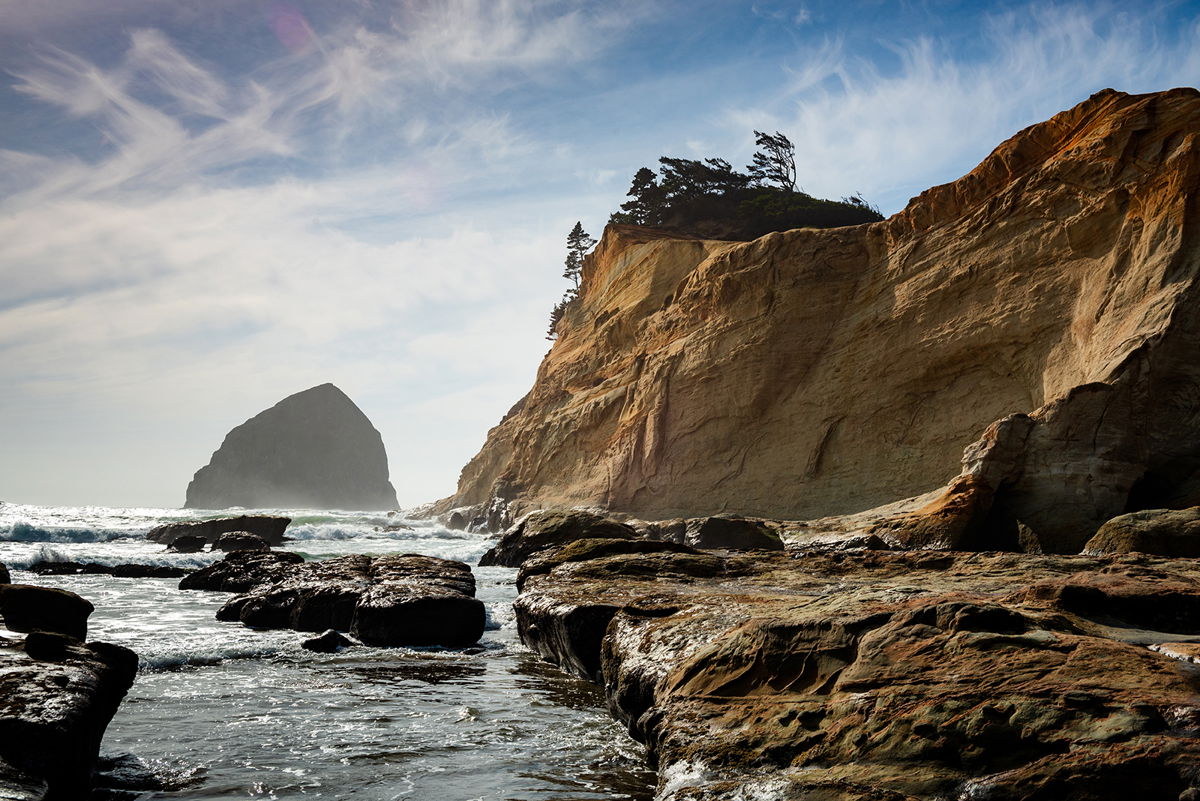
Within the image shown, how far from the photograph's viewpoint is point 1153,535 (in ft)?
41.8

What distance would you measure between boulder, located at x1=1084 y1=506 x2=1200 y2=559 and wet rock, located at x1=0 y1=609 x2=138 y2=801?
13048mm

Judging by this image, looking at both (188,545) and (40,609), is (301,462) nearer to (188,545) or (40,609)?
(188,545)

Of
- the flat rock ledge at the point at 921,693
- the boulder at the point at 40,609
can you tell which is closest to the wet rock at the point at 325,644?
the boulder at the point at 40,609

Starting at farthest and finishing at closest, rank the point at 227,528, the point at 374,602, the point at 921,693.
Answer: the point at 227,528 < the point at 374,602 < the point at 921,693

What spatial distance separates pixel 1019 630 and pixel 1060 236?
930 inches

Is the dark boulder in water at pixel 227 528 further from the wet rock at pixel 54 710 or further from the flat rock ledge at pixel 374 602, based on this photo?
the wet rock at pixel 54 710

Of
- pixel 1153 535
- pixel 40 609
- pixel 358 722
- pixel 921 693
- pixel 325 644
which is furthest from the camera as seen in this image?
pixel 1153 535

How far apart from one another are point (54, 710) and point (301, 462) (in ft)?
507

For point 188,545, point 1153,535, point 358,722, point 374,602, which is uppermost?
point 1153,535

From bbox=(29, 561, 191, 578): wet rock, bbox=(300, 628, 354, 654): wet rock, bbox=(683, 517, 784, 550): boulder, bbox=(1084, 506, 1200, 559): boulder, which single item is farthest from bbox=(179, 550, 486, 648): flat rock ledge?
bbox=(1084, 506, 1200, 559): boulder

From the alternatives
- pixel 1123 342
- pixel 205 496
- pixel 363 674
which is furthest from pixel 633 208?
pixel 205 496

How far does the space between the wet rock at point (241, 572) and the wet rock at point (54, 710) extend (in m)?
9.80

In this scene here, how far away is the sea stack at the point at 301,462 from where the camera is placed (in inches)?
5684

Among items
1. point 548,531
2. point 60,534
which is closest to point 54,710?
point 548,531
